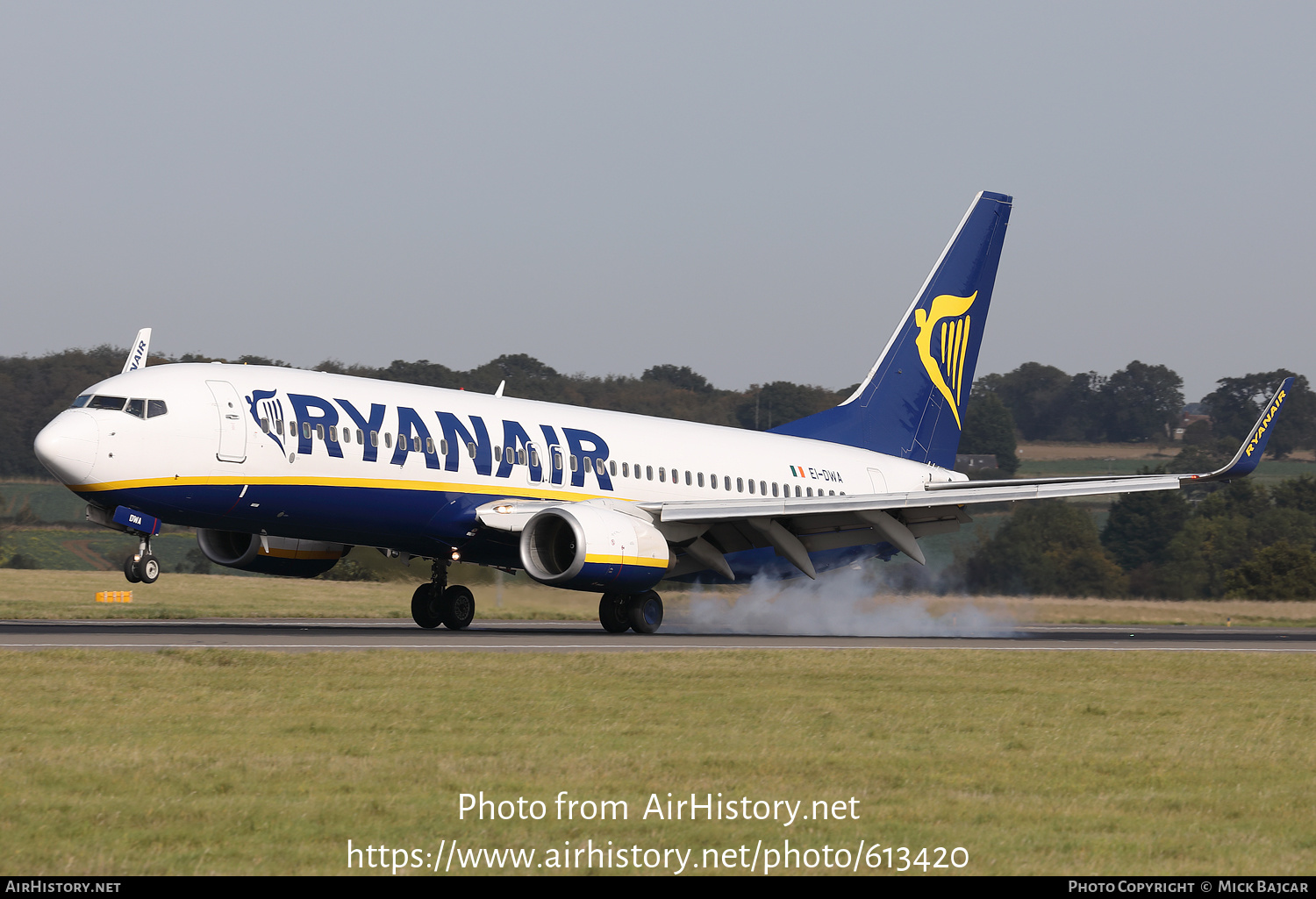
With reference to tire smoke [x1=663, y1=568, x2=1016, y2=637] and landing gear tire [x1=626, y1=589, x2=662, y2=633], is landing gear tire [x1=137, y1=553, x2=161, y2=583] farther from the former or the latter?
tire smoke [x1=663, y1=568, x2=1016, y2=637]

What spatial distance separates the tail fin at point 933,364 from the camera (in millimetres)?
36250

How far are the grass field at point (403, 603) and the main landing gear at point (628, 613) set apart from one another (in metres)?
2.55

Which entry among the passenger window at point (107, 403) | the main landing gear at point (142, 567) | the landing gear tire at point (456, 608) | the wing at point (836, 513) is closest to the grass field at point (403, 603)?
the landing gear tire at point (456, 608)

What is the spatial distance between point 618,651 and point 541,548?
16.9ft

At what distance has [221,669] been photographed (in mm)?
16578

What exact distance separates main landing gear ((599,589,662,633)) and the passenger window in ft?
30.9

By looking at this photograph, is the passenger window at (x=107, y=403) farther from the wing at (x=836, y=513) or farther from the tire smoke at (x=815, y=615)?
the tire smoke at (x=815, y=615)

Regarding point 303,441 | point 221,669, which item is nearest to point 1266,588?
point 303,441

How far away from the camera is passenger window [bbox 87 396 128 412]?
22.5 meters

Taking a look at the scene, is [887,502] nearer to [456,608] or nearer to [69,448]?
[456,608]

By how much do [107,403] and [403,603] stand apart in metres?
19.0

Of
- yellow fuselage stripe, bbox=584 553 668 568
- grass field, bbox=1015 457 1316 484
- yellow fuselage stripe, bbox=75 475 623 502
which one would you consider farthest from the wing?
grass field, bbox=1015 457 1316 484

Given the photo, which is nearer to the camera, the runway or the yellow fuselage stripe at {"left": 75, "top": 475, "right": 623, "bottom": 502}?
the runway
